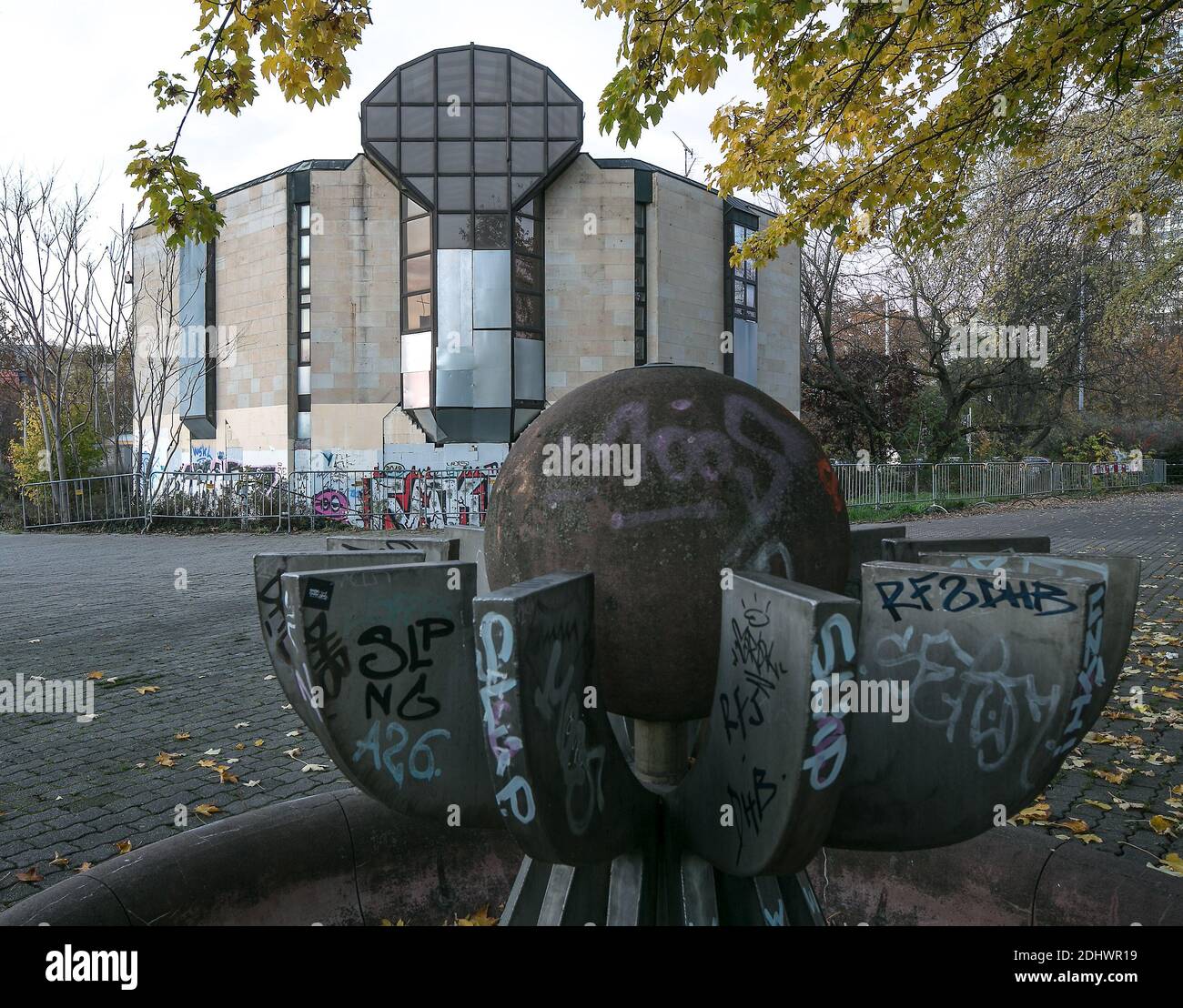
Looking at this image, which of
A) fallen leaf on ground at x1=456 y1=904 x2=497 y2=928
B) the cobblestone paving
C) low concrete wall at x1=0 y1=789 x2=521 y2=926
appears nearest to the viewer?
low concrete wall at x1=0 y1=789 x2=521 y2=926

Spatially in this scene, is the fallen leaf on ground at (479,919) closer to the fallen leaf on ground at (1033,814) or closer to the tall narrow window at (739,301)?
the fallen leaf on ground at (1033,814)

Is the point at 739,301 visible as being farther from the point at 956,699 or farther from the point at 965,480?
the point at 956,699

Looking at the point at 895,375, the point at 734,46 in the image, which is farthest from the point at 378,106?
the point at 895,375

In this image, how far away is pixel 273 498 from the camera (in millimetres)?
23688

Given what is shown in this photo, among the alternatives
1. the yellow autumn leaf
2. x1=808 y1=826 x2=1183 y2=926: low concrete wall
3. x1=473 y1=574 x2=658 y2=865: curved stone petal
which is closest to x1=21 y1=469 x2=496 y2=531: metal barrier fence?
the yellow autumn leaf

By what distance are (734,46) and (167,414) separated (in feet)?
93.2

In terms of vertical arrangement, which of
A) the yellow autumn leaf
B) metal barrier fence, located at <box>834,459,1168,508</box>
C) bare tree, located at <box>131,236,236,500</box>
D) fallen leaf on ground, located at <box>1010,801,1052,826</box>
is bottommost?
fallen leaf on ground, located at <box>1010,801,1052,826</box>

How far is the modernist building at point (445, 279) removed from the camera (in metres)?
23.8

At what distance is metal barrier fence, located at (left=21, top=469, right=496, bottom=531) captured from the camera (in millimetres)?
23797

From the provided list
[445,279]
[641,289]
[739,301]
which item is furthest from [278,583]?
[739,301]

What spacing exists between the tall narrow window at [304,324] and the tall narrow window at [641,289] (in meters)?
10.0

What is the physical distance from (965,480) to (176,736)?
95.7 ft

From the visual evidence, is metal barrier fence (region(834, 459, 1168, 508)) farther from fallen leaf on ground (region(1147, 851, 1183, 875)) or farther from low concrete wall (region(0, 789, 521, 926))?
low concrete wall (region(0, 789, 521, 926))

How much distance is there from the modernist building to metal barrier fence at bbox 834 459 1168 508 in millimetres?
5955
